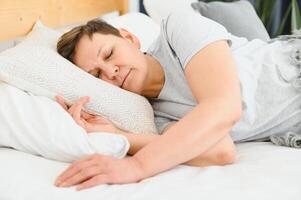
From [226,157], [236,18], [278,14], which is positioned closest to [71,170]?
A: [226,157]

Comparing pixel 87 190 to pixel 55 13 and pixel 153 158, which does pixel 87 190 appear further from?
pixel 55 13

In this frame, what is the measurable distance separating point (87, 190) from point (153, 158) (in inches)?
6.2

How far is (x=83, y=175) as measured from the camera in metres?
0.95

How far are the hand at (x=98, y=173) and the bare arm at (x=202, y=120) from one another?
3 cm

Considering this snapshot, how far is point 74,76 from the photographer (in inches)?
47.0

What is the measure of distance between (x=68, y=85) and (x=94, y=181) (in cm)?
32

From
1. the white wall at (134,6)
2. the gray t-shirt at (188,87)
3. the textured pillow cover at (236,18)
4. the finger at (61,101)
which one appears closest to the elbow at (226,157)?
the gray t-shirt at (188,87)

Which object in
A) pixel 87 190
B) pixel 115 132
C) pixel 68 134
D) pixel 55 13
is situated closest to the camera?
pixel 87 190

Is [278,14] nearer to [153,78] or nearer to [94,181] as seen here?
[153,78]

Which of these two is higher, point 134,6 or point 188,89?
point 188,89

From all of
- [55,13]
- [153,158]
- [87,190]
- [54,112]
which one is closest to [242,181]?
[153,158]

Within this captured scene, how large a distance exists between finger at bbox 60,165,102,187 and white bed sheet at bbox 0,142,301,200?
0.02m

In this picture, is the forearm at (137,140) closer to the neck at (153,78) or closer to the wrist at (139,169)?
the wrist at (139,169)

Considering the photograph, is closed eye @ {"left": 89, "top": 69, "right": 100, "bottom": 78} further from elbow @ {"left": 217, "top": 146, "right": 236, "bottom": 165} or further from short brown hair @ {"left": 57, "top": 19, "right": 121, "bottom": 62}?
elbow @ {"left": 217, "top": 146, "right": 236, "bottom": 165}
